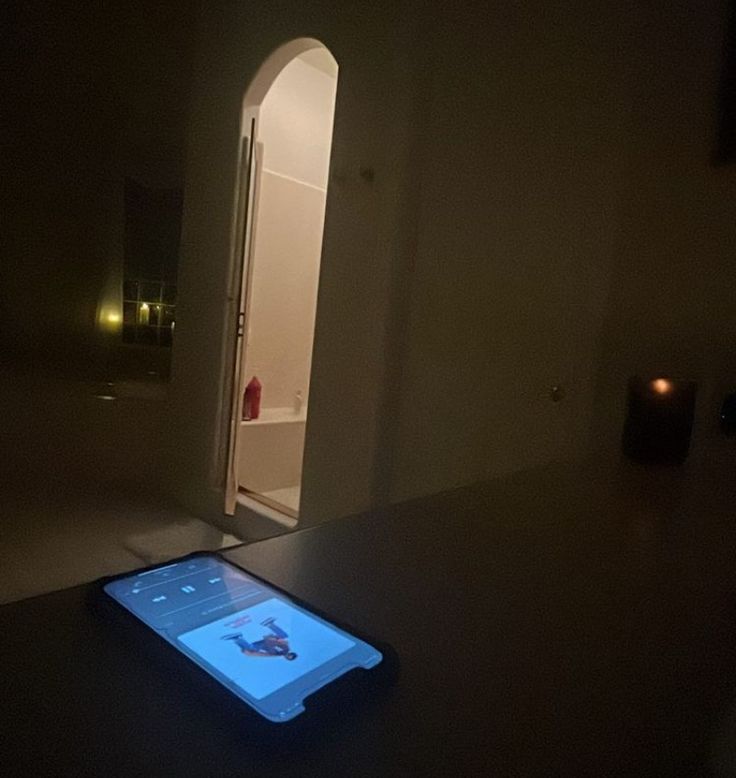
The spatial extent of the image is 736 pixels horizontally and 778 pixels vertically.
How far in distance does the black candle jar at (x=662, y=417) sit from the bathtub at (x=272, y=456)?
1.53 meters

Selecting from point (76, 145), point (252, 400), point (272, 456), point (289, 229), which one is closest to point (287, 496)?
point (272, 456)

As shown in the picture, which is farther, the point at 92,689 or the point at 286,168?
the point at 286,168

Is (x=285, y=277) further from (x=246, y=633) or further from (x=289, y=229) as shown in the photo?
(x=246, y=633)

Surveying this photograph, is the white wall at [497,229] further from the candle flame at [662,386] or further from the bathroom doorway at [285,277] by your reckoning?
the bathroom doorway at [285,277]

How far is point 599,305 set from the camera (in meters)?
1.01

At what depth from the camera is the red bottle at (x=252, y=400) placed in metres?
2.41

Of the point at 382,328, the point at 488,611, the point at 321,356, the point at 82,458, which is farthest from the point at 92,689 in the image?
the point at 82,458

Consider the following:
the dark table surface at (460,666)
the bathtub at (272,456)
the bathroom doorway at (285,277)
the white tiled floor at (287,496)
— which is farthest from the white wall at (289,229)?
the dark table surface at (460,666)

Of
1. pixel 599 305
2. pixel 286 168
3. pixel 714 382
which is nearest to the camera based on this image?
pixel 714 382

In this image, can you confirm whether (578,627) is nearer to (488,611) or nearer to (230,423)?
(488,611)

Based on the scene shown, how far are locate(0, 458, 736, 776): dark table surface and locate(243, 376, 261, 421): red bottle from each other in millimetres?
1905

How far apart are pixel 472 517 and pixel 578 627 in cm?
21

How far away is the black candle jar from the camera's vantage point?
0.83 metres

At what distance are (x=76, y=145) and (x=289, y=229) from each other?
901 mm
